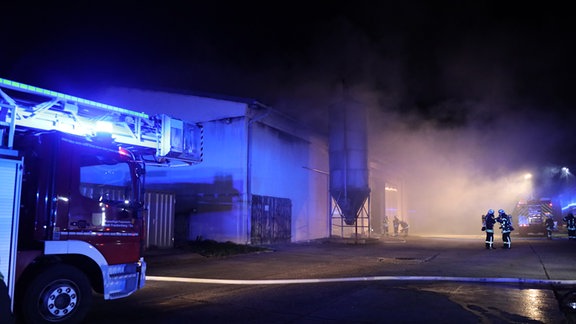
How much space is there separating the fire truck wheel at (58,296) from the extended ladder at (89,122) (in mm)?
1522

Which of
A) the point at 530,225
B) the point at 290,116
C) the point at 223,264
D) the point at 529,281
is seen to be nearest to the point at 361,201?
the point at 290,116

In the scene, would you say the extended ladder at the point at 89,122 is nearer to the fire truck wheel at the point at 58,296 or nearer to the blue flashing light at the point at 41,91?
the blue flashing light at the point at 41,91

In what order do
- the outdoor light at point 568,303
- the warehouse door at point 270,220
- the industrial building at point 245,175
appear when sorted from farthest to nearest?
the warehouse door at point 270,220 → the industrial building at point 245,175 → the outdoor light at point 568,303

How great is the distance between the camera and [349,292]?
7.00 metres

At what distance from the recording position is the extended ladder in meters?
5.11

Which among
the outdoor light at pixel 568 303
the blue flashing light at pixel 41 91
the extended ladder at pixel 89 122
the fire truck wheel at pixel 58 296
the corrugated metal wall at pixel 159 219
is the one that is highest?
the blue flashing light at pixel 41 91

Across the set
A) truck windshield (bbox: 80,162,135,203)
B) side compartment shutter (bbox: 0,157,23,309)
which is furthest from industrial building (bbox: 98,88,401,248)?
side compartment shutter (bbox: 0,157,23,309)

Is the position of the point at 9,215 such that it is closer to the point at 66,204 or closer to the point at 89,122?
the point at 66,204

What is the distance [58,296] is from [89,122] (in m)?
2.35

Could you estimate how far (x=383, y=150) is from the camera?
23.9 m

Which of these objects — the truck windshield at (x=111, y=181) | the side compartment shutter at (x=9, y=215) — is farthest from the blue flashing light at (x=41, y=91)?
the side compartment shutter at (x=9, y=215)

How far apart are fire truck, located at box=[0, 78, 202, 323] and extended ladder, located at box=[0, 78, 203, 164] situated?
0.01 m

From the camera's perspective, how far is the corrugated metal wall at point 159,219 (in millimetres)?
13406

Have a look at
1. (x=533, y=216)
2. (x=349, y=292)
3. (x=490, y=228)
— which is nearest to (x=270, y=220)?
(x=490, y=228)
